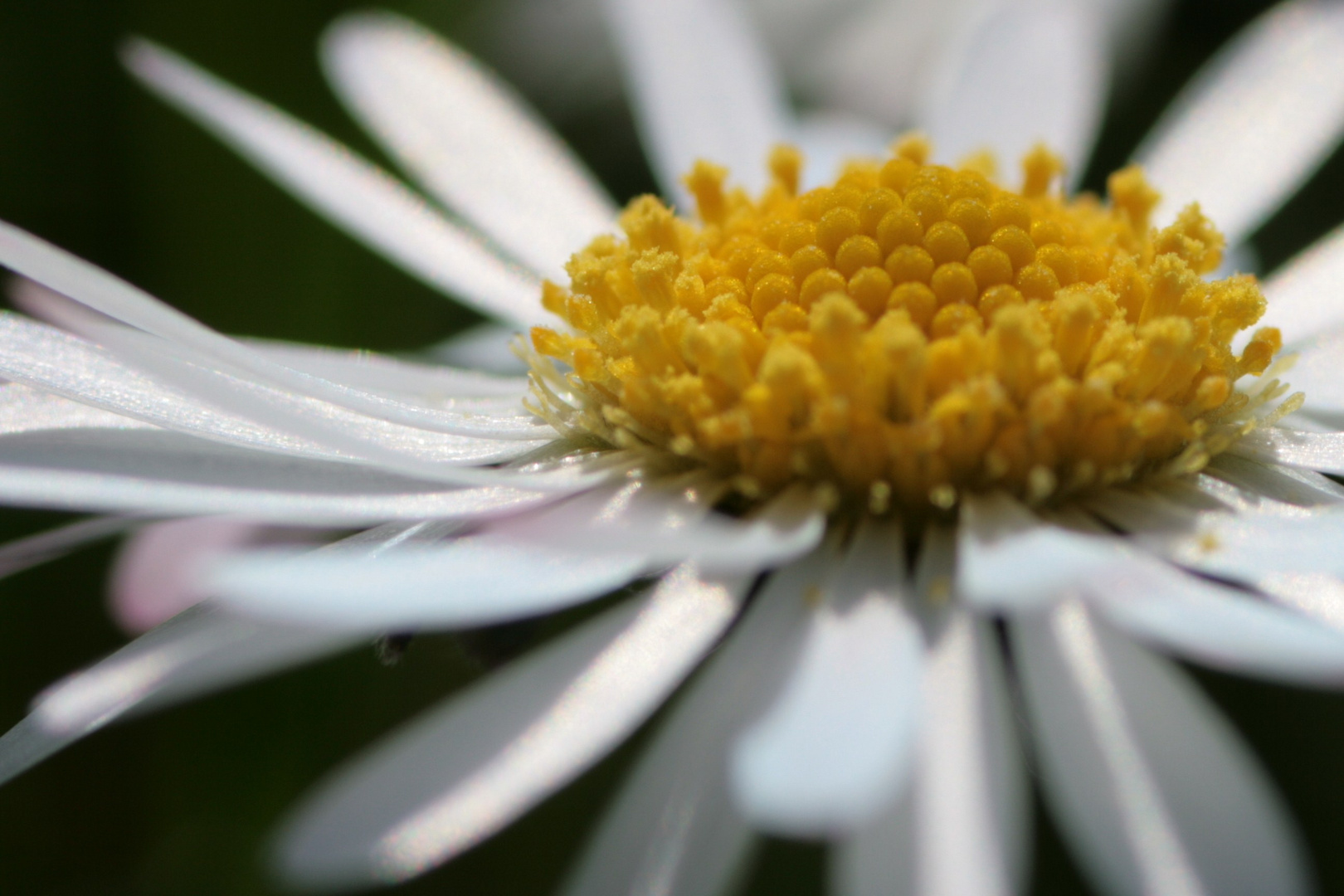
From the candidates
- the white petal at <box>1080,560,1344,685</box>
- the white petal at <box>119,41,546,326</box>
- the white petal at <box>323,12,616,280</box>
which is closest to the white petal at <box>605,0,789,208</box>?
the white petal at <box>323,12,616,280</box>

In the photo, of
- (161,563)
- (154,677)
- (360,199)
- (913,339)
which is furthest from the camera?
(360,199)

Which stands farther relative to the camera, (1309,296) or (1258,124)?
(1258,124)

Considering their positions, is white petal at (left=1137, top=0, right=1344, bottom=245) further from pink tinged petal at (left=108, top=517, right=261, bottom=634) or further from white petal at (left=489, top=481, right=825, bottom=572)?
pink tinged petal at (left=108, top=517, right=261, bottom=634)

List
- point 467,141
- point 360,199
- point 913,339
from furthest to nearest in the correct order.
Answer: point 467,141
point 360,199
point 913,339

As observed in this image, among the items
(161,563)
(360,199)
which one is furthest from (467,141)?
(161,563)

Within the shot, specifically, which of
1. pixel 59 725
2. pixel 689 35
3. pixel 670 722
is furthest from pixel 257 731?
pixel 689 35

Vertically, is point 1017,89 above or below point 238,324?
above

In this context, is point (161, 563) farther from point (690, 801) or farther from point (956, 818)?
point (956, 818)
